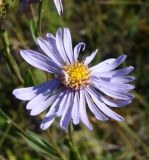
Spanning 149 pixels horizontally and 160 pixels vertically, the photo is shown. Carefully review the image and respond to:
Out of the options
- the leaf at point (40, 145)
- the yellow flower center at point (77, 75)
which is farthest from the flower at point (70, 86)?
the leaf at point (40, 145)

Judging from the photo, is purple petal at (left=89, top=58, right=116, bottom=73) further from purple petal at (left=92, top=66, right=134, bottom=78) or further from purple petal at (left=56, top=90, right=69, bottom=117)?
purple petal at (left=56, top=90, right=69, bottom=117)

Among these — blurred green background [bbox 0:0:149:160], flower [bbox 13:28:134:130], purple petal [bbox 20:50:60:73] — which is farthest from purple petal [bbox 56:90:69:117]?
blurred green background [bbox 0:0:149:160]

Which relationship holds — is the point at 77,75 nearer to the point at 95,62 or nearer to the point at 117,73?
the point at 117,73

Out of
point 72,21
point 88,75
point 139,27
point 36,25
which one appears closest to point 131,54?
point 139,27

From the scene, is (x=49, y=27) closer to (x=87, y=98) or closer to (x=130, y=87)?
(x=87, y=98)

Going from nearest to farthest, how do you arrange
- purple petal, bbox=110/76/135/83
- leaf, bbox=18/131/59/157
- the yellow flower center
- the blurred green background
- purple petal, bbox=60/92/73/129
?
purple petal, bbox=60/92/73/129 < purple petal, bbox=110/76/135/83 < the yellow flower center < leaf, bbox=18/131/59/157 < the blurred green background

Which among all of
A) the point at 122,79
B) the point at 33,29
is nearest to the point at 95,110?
the point at 122,79

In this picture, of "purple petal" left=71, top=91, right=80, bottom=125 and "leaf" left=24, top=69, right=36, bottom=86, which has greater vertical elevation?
"leaf" left=24, top=69, right=36, bottom=86

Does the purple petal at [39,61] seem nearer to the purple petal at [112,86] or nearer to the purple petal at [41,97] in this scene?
the purple petal at [41,97]
